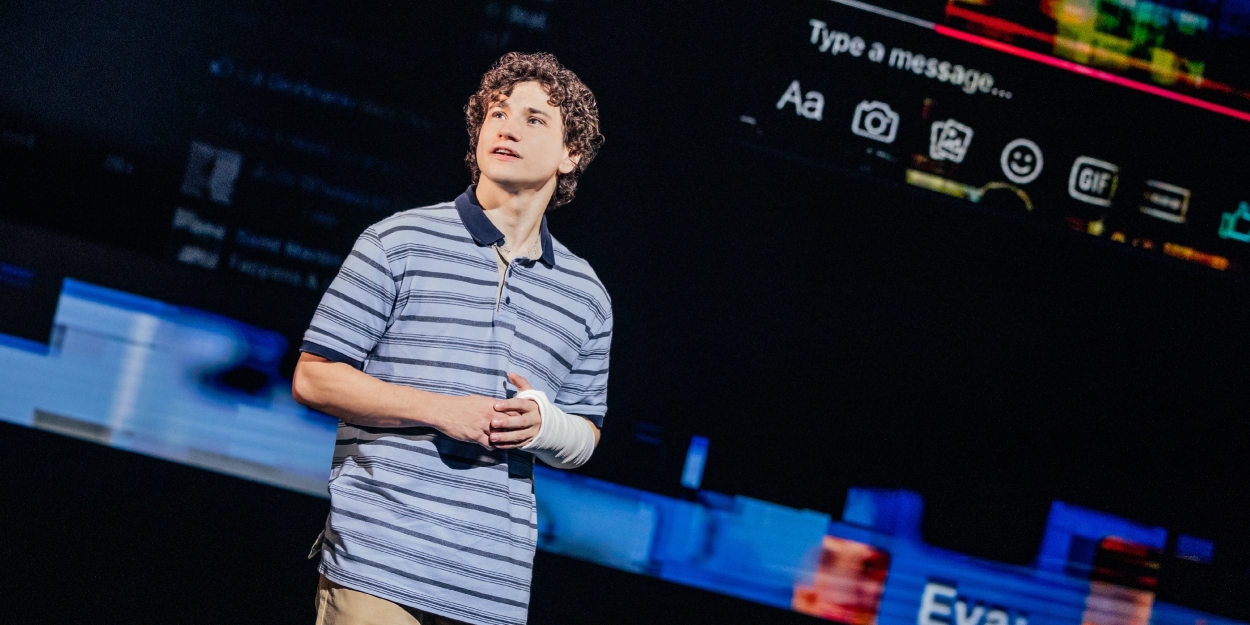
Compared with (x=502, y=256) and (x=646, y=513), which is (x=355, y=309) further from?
(x=646, y=513)

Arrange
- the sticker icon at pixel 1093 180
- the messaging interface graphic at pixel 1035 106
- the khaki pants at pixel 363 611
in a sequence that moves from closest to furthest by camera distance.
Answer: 1. the khaki pants at pixel 363 611
2. the messaging interface graphic at pixel 1035 106
3. the sticker icon at pixel 1093 180

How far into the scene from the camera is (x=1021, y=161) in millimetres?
3041

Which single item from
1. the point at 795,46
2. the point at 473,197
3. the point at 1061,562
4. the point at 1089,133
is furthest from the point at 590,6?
the point at 1061,562

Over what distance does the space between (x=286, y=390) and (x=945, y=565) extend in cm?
216

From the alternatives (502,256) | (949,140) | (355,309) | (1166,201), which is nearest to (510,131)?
(502,256)

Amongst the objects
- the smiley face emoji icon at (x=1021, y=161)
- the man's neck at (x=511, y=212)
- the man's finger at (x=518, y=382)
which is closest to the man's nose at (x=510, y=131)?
the man's neck at (x=511, y=212)

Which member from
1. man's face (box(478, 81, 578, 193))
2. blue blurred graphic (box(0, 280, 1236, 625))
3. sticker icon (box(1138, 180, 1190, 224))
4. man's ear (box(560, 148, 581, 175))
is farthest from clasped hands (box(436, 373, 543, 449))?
sticker icon (box(1138, 180, 1190, 224))

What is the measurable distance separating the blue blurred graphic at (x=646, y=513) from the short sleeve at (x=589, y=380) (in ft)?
2.65

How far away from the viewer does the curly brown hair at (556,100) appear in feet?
6.79

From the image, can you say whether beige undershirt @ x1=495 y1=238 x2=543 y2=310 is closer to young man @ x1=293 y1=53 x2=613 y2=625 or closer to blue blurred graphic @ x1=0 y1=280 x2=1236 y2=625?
young man @ x1=293 y1=53 x2=613 y2=625

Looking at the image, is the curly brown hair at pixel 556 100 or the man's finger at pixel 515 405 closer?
the man's finger at pixel 515 405

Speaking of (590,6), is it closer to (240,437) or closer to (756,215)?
(756,215)

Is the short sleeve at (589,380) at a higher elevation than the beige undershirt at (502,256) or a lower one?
lower

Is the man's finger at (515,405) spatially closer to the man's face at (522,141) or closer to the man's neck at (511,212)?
the man's neck at (511,212)
